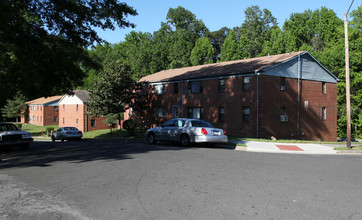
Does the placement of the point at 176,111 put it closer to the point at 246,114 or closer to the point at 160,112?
the point at 160,112

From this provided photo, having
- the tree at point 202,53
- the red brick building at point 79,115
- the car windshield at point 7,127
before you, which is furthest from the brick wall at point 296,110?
the tree at point 202,53

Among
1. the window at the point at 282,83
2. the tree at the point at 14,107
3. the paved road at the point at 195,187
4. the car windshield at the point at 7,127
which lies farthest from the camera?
the tree at the point at 14,107

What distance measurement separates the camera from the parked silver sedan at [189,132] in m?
16.0

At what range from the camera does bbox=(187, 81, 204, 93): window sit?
3206cm

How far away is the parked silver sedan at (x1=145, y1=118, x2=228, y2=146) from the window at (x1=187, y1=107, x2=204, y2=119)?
13525 millimetres

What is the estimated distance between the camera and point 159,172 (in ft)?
29.3

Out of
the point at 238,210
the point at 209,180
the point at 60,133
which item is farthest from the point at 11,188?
the point at 60,133

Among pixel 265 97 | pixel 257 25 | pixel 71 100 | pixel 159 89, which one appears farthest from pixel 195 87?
pixel 257 25

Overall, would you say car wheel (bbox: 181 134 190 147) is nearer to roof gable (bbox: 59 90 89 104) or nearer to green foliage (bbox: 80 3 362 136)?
green foliage (bbox: 80 3 362 136)

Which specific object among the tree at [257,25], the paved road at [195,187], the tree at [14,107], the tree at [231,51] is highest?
the tree at [257,25]

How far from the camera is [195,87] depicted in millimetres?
32531

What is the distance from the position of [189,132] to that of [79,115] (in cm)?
4039

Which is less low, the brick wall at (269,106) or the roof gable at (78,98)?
the roof gable at (78,98)

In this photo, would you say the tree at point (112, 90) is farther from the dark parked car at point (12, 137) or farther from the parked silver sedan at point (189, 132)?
the dark parked car at point (12, 137)
